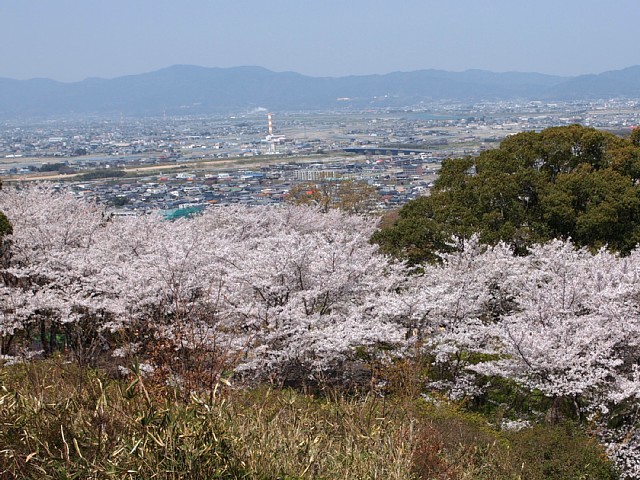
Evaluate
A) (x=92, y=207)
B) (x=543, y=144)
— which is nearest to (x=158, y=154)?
(x=92, y=207)

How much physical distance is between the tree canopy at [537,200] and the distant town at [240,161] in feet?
12.3

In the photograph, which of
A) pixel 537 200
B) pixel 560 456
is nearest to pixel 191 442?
pixel 560 456

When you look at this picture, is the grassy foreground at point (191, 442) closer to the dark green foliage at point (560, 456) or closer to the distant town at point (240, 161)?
the dark green foliage at point (560, 456)

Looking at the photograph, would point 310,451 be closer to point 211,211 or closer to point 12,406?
point 12,406

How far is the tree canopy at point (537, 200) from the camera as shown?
12586mm

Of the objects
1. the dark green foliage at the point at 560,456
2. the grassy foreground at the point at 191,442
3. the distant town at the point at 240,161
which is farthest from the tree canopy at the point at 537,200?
the grassy foreground at the point at 191,442

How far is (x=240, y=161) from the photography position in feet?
201

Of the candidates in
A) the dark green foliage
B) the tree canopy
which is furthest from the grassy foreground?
the tree canopy

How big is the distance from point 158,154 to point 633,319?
214 ft

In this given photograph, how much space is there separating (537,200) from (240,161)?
5044 cm

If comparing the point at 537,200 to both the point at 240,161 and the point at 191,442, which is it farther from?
the point at 240,161

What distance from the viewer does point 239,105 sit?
19612 centimetres

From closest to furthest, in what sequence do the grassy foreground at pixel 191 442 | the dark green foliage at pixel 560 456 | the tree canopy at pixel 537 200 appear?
the grassy foreground at pixel 191 442 → the dark green foliage at pixel 560 456 → the tree canopy at pixel 537 200

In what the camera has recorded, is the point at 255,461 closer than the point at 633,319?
Yes
